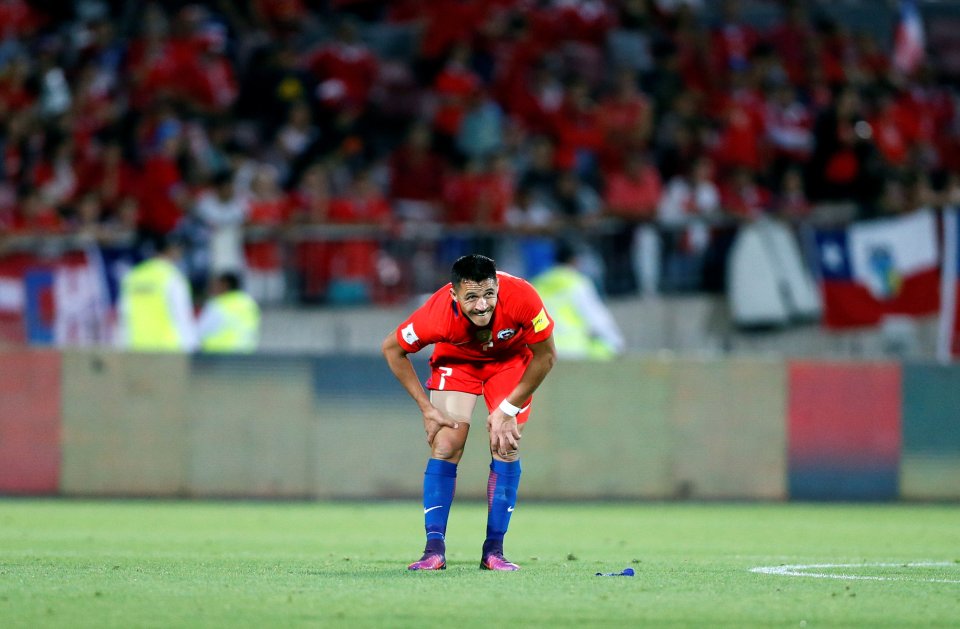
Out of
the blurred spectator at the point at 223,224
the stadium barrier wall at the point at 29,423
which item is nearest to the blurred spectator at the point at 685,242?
the blurred spectator at the point at 223,224

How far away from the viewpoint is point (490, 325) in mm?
8023

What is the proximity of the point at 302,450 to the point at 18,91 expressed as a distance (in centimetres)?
808

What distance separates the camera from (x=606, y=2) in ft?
70.3

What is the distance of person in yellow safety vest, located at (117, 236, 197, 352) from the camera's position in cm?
1487

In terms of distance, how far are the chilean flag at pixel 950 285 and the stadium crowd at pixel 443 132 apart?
37 cm

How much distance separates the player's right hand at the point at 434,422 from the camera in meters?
8.05

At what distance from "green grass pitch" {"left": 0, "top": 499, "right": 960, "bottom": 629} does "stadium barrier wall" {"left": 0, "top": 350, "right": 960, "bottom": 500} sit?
21.5 inches

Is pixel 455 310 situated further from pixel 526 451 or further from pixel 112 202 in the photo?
pixel 112 202

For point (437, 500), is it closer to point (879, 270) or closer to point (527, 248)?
point (527, 248)

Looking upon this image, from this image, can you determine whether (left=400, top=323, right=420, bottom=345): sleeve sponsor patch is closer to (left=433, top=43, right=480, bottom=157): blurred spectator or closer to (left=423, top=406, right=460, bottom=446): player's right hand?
(left=423, top=406, right=460, bottom=446): player's right hand

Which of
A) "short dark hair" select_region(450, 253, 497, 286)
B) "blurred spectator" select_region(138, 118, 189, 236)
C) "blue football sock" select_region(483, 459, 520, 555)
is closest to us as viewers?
"short dark hair" select_region(450, 253, 497, 286)

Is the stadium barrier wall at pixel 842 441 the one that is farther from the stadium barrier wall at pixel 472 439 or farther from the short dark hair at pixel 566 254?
the short dark hair at pixel 566 254

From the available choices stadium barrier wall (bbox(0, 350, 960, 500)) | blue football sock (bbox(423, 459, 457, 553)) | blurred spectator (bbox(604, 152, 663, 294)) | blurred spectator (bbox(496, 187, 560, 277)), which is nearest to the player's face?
blue football sock (bbox(423, 459, 457, 553))

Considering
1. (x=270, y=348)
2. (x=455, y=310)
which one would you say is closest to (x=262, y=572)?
(x=455, y=310)
